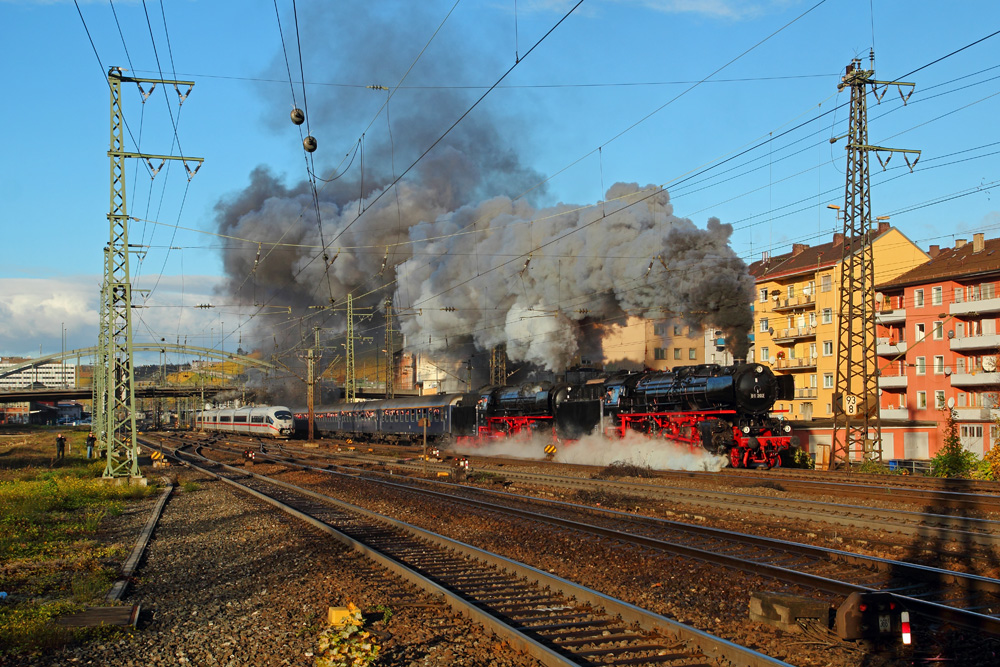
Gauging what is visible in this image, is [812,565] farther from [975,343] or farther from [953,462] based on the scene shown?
[975,343]

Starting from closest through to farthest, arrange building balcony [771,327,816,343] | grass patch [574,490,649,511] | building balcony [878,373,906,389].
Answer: grass patch [574,490,649,511], building balcony [878,373,906,389], building balcony [771,327,816,343]

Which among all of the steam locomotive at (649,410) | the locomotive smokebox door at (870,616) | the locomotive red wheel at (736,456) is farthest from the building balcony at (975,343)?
the locomotive smokebox door at (870,616)

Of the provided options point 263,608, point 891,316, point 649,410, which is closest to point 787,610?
point 263,608

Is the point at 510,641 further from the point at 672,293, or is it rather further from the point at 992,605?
the point at 672,293

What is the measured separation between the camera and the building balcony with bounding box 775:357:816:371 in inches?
1863

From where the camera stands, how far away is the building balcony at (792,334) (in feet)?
155

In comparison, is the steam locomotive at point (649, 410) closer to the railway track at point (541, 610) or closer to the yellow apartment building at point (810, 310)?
the railway track at point (541, 610)

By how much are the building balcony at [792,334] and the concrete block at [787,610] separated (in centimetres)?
4339

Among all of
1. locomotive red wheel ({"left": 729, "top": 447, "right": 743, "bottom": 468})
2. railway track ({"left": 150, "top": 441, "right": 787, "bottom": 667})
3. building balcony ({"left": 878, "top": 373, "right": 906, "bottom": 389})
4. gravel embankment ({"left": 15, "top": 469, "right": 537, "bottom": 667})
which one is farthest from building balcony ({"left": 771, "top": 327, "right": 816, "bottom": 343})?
gravel embankment ({"left": 15, "top": 469, "right": 537, "bottom": 667})

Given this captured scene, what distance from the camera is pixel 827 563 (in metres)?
9.19

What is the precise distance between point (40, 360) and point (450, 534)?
6749 cm

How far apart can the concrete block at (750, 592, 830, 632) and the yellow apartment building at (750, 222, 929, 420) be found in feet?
129

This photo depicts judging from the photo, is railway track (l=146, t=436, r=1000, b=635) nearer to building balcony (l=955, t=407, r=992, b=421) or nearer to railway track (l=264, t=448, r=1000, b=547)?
railway track (l=264, t=448, r=1000, b=547)

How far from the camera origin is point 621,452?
26.4m
